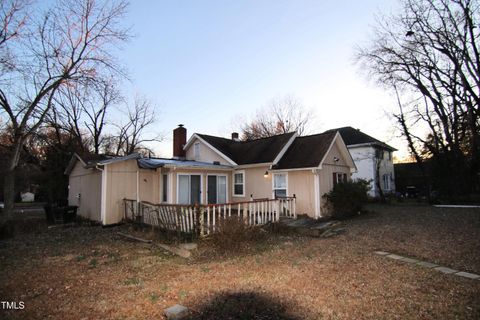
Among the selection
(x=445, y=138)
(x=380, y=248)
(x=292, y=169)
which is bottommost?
(x=380, y=248)

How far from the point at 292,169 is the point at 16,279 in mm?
11345

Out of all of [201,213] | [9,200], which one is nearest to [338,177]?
[201,213]

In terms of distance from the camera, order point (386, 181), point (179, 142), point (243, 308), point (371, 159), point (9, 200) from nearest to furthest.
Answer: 1. point (243, 308)
2. point (9, 200)
3. point (179, 142)
4. point (371, 159)
5. point (386, 181)

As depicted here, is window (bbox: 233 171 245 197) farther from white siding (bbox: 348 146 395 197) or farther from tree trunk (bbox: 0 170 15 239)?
white siding (bbox: 348 146 395 197)

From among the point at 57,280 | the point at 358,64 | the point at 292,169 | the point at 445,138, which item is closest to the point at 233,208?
the point at 292,169

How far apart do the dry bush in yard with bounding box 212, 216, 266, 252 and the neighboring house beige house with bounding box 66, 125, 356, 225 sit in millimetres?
5745

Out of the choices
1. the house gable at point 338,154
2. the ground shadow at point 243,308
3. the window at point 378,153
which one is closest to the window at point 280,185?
the house gable at point 338,154

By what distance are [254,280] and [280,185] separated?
921cm

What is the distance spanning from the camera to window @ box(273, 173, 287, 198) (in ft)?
46.5

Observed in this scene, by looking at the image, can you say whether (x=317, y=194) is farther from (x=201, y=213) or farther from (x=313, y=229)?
(x=201, y=213)

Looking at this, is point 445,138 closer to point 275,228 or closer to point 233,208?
point 275,228

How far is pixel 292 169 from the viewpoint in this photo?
13633 mm

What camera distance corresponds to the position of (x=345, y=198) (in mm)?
13570

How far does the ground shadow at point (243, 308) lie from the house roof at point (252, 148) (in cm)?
1013
